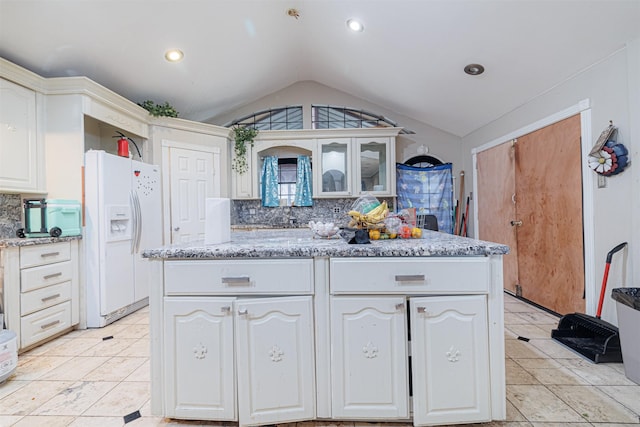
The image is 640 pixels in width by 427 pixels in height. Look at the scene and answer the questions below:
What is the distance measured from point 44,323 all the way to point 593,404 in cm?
363

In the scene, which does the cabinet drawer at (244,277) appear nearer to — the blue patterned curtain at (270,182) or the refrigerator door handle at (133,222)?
the refrigerator door handle at (133,222)

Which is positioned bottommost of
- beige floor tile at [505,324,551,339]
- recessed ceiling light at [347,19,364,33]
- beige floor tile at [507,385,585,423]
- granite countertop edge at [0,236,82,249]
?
beige floor tile at [507,385,585,423]

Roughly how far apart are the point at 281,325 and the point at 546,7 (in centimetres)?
268

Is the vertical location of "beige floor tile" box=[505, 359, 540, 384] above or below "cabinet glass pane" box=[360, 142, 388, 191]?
below

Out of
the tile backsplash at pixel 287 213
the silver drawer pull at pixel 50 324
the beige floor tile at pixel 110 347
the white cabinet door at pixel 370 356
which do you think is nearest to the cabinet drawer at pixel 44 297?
the silver drawer pull at pixel 50 324

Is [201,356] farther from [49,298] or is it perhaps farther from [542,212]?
[542,212]

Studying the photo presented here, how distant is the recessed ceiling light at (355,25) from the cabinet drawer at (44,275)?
3357 mm

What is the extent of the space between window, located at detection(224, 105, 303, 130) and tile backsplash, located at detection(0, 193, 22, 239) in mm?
2733

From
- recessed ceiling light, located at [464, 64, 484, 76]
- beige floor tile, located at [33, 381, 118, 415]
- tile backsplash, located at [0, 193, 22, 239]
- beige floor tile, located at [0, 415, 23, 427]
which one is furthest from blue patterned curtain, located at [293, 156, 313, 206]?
beige floor tile, located at [0, 415, 23, 427]

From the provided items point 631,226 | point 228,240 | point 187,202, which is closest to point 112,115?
point 187,202

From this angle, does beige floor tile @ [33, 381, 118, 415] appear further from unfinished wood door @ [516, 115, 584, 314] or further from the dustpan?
unfinished wood door @ [516, 115, 584, 314]

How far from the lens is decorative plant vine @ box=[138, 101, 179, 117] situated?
11.2ft

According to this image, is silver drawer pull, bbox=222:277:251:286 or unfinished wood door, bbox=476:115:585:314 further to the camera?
unfinished wood door, bbox=476:115:585:314

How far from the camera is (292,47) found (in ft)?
12.1
